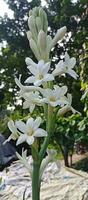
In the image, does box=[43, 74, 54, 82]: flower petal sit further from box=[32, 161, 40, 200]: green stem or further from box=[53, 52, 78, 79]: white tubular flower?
box=[32, 161, 40, 200]: green stem

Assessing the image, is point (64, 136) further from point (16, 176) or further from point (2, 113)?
point (2, 113)

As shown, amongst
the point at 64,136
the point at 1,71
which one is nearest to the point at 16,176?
the point at 64,136

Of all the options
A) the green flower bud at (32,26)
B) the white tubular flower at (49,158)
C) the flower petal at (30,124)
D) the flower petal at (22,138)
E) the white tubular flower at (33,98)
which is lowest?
the white tubular flower at (49,158)

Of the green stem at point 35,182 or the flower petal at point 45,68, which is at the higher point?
the flower petal at point 45,68

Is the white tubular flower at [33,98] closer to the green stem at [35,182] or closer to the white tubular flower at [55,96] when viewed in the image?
the white tubular flower at [55,96]

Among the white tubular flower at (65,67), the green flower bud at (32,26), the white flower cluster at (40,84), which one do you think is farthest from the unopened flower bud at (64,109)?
the green flower bud at (32,26)
